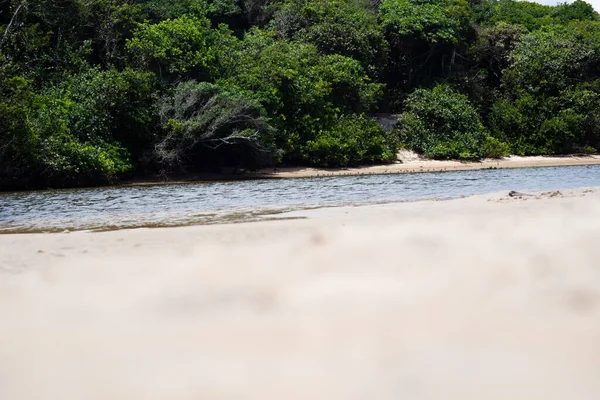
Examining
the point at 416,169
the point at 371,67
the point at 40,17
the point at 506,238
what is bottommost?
the point at 416,169

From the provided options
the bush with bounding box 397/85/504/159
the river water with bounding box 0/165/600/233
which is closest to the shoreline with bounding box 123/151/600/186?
the bush with bounding box 397/85/504/159

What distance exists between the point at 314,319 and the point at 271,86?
2154 cm

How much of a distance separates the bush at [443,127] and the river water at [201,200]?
365 inches

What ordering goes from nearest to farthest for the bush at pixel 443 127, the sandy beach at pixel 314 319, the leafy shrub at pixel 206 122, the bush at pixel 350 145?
1. the sandy beach at pixel 314 319
2. the leafy shrub at pixel 206 122
3. the bush at pixel 350 145
4. the bush at pixel 443 127

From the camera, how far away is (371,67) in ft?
102

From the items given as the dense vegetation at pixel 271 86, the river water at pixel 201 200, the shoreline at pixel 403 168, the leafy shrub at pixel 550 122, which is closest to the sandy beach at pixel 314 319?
the river water at pixel 201 200

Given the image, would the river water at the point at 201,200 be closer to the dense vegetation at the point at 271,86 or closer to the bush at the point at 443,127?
the dense vegetation at the point at 271,86

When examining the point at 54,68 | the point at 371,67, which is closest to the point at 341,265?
the point at 54,68

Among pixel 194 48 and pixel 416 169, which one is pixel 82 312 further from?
pixel 416 169

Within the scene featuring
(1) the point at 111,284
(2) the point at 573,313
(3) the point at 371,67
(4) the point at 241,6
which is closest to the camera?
(2) the point at 573,313

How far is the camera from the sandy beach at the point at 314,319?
3082 mm

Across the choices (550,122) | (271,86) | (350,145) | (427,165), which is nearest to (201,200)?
(271,86)

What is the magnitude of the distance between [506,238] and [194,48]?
19.4 metres

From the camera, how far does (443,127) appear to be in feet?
100
